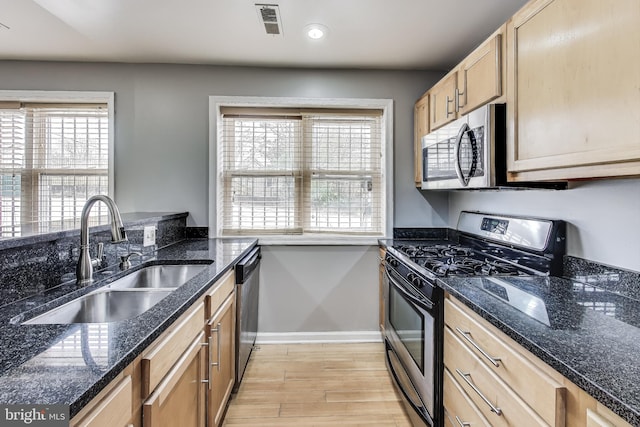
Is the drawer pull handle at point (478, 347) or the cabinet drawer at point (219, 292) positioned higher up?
the cabinet drawer at point (219, 292)

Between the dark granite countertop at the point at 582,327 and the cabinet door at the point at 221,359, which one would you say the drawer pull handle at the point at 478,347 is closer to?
the dark granite countertop at the point at 582,327

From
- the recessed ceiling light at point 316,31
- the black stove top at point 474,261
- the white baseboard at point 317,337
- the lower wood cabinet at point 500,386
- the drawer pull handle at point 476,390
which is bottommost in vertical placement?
the white baseboard at point 317,337

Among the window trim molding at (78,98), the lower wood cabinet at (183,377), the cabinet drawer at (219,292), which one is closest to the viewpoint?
the lower wood cabinet at (183,377)

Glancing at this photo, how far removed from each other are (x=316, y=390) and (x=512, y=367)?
4.91ft

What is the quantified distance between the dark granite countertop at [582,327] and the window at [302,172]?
61.9 inches

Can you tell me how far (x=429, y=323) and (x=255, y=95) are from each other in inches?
89.4

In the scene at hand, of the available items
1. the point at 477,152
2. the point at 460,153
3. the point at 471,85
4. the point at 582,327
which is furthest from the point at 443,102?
the point at 582,327

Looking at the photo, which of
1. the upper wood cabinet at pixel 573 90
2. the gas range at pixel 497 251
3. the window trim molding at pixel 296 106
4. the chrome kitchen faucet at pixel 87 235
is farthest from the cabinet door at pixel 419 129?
the chrome kitchen faucet at pixel 87 235

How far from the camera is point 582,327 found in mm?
1020

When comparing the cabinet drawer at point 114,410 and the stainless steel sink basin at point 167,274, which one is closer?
the cabinet drawer at point 114,410

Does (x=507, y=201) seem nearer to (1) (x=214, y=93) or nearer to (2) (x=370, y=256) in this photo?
(2) (x=370, y=256)

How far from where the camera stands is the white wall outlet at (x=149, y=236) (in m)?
2.17

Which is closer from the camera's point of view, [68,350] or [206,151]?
[68,350]

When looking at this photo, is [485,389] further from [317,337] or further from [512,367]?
[317,337]
